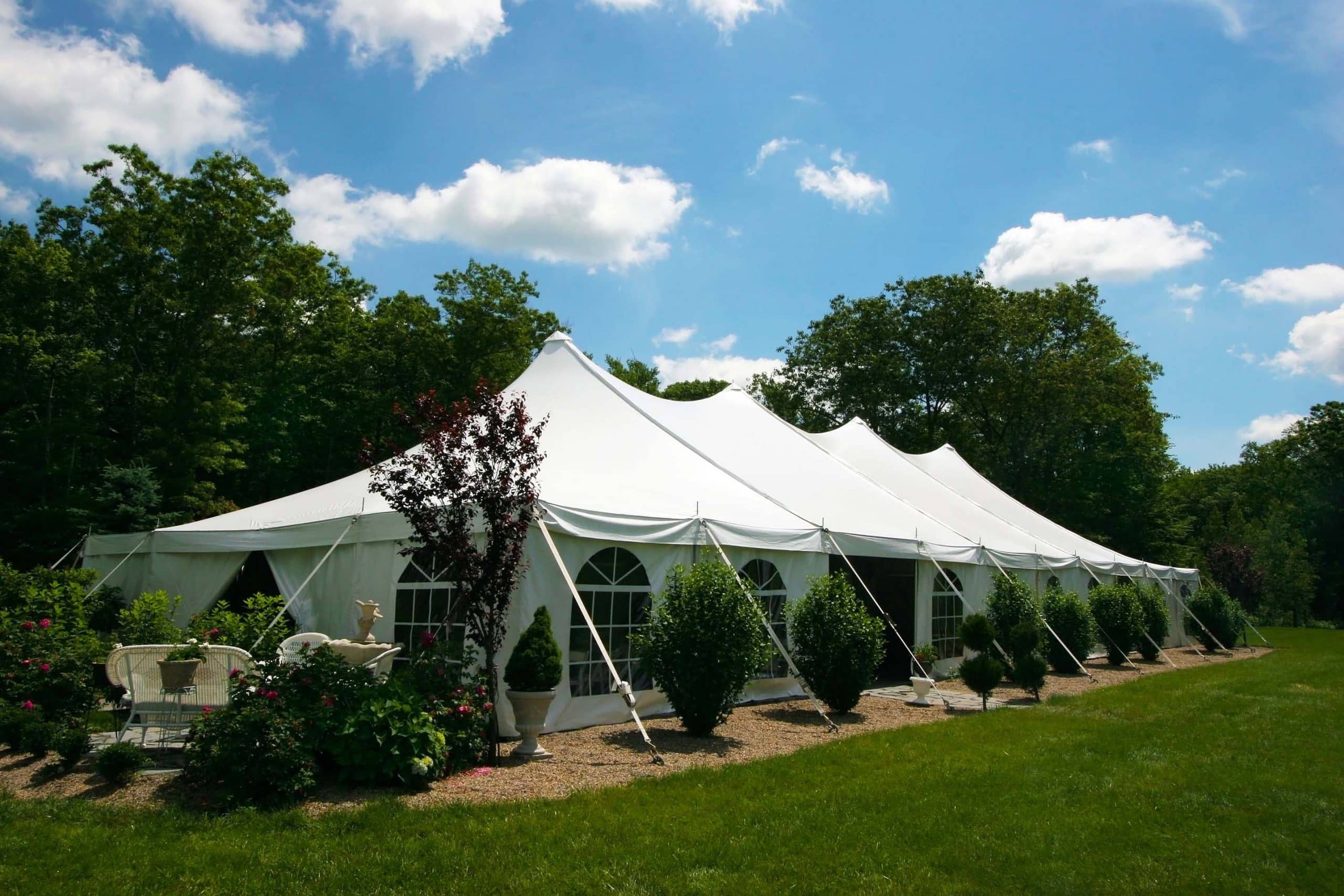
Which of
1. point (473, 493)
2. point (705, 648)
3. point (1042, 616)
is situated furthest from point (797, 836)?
point (1042, 616)

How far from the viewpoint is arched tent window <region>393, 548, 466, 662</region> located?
27.7 ft

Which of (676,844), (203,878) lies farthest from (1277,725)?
(203,878)

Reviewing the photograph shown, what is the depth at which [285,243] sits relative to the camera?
22328 mm

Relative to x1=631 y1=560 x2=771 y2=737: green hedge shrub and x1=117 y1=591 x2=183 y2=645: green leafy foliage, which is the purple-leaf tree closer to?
x1=631 y1=560 x2=771 y2=737: green hedge shrub

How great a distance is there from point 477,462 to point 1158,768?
5724mm

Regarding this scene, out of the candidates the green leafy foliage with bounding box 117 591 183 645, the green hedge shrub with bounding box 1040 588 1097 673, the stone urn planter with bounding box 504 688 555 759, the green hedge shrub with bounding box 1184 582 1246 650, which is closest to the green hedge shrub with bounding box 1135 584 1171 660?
the green hedge shrub with bounding box 1040 588 1097 673

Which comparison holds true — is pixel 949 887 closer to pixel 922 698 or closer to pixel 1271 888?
pixel 1271 888

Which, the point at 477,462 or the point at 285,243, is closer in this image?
the point at 477,462

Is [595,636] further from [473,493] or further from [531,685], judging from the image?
[473,493]

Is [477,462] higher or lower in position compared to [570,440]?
lower

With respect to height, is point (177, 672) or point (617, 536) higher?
point (617, 536)

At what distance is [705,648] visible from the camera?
7.47 meters

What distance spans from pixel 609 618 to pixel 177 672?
12.4ft

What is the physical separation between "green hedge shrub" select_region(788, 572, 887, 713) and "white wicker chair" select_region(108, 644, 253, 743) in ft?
17.4
